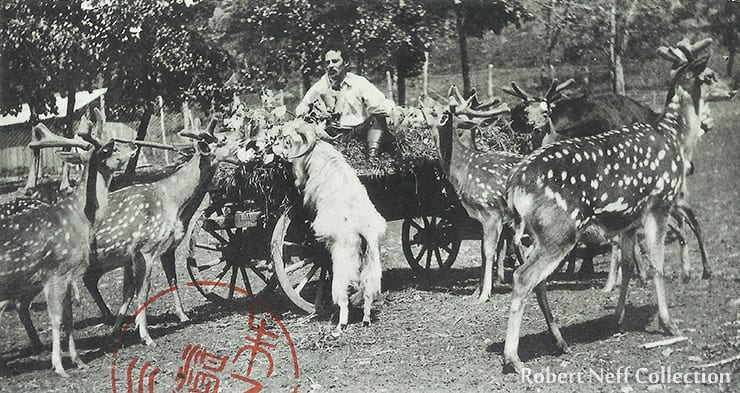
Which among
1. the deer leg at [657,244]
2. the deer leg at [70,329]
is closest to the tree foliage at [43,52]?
the deer leg at [70,329]

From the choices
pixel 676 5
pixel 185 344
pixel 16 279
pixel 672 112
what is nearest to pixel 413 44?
pixel 676 5

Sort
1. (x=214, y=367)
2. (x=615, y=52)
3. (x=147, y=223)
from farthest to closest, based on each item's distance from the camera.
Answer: (x=615, y=52), (x=147, y=223), (x=214, y=367)

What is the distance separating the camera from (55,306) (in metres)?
5.20

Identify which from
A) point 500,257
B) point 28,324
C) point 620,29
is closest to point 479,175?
point 500,257

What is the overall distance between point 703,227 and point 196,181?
5.43m

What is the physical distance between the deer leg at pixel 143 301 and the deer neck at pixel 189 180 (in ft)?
2.03

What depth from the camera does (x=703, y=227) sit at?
24.3ft

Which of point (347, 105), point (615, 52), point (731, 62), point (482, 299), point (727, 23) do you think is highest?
point (615, 52)

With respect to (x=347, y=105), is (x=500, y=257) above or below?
below

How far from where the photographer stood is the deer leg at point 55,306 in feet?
16.8

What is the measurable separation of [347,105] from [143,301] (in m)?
2.90

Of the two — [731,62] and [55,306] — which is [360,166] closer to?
[55,306]

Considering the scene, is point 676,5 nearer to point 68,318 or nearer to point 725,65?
point 725,65

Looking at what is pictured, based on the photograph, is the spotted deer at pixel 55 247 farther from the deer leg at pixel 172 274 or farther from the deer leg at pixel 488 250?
the deer leg at pixel 488 250
